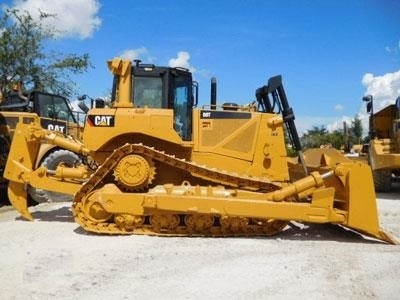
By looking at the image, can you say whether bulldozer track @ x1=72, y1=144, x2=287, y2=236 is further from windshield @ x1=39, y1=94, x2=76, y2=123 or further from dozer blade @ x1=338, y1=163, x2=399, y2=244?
windshield @ x1=39, y1=94, x2=76, y2=123

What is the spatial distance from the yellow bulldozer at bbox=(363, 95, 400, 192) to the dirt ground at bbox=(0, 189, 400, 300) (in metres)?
6.25

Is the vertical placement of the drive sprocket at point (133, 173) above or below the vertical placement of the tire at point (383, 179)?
above

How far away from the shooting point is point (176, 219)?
23.2 ft

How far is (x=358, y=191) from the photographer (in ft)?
22.3

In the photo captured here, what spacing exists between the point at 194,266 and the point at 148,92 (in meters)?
3.57

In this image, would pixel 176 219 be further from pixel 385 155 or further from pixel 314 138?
pixel 314 138

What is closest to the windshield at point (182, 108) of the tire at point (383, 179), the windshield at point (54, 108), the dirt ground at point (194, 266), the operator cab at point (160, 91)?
the operator cab at point (160, 91)

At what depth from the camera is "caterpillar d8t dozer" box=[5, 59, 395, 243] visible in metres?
6.84

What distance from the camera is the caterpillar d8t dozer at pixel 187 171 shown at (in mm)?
6836

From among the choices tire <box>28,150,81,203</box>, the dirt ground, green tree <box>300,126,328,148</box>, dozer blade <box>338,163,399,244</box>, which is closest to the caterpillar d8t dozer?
dozer blade <box>338,163,399,244</box>

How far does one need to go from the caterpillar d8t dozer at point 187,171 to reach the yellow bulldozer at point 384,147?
17.8 ft

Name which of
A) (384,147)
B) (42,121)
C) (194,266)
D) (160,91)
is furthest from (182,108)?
(384,147)

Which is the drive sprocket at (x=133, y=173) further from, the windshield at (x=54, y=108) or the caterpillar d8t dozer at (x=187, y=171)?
the windshield at (x=54, y=108)

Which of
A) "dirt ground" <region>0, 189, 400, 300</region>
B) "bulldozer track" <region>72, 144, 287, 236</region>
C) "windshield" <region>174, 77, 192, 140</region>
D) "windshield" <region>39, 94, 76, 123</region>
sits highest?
"windshield" <region>39, 94, 76, 123</region>
